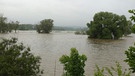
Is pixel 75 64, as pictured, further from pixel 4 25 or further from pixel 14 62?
pixel 4 25

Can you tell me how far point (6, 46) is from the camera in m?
16.5

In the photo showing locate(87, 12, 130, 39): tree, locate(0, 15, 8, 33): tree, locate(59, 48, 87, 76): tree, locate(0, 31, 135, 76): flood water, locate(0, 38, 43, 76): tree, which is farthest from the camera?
locate(0, 15, 8, 33): tree

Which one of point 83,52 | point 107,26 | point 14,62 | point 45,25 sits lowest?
point 83,52

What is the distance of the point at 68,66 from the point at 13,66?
4.60m

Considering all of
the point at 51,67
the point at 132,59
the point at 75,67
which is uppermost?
the point at 132,59

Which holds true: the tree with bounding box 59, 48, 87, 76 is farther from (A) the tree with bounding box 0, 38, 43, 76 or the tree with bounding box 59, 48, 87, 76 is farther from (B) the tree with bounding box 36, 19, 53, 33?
(B) the tree with bounding box 36, 19, 53, 33

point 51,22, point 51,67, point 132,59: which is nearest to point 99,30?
point 51,22

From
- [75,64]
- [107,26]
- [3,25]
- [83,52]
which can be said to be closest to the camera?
[75,64]

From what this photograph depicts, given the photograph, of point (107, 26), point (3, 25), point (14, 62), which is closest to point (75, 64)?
point (14, 62)

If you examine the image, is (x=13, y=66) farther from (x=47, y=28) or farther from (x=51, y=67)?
(x=47, y=28)

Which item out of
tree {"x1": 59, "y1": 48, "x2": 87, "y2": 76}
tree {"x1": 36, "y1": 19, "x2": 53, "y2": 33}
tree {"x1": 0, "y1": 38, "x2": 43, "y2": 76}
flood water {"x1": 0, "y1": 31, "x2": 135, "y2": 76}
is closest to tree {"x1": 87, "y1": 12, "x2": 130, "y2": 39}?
flood water {"x1": 0, "y1": 31, "x2": 135, "y2": 76}

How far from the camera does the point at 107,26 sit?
70312 millimetres

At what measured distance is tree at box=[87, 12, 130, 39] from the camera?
229 feet

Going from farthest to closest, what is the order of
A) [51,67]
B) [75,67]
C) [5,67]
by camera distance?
[51,67] < [5,67] < [75,67]
